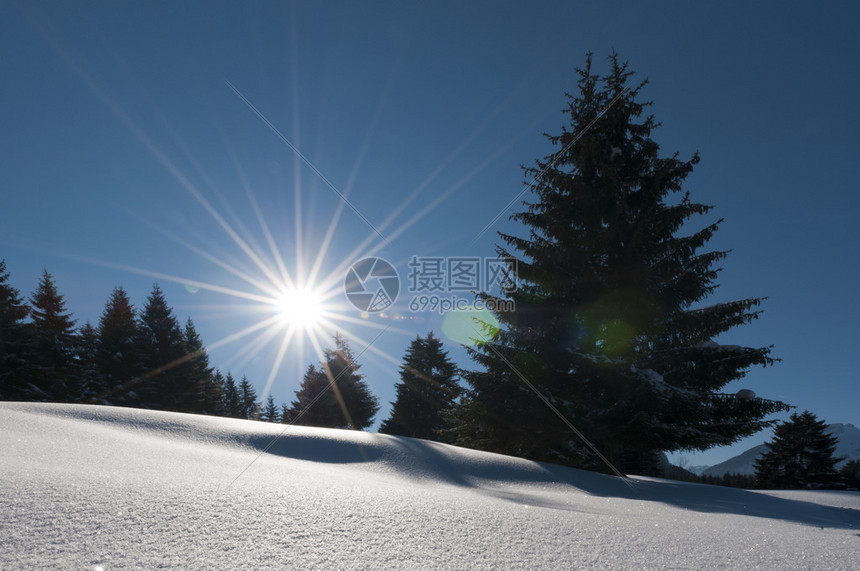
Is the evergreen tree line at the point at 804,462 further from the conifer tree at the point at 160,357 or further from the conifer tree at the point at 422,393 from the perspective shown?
the conifer tree at the point at 160,357

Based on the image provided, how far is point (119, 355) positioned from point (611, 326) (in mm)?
25622

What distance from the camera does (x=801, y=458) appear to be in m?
22.7

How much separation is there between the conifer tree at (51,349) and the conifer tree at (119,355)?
1.41 meters

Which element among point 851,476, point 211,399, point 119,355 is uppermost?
point 119,355

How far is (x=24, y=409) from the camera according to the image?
178 inches

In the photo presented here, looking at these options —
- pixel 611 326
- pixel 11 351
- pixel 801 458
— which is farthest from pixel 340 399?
pixel 801 458

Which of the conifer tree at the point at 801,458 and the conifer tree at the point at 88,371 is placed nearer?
the conifer tree at the point at 88,371

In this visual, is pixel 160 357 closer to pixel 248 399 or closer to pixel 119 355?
pixel 119 355

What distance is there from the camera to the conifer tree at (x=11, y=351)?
1875 cm

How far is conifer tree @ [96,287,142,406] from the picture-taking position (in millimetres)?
20898

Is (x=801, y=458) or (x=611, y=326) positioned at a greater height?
(x=611, y=326)

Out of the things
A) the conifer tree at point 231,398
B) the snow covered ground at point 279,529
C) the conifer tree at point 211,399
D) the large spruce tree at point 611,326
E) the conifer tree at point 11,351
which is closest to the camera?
the snow covered ground at point 279,529

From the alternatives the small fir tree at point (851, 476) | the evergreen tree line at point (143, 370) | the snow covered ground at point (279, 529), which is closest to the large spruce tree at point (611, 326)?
the snow covered ground at point (279, 529)

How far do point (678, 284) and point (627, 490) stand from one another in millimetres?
5859
